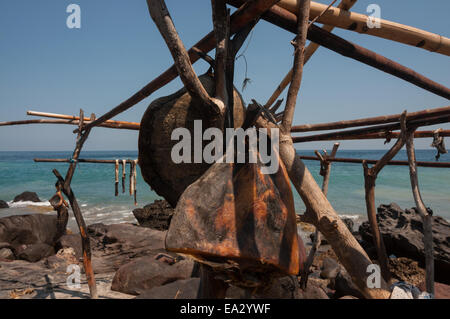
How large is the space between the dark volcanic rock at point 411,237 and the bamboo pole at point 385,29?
6019 mm

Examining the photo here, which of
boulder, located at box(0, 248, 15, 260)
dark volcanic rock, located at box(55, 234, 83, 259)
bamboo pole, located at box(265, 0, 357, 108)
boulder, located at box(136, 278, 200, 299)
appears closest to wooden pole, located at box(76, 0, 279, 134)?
bamboo pole, located at box(265, 0, 357, 108)

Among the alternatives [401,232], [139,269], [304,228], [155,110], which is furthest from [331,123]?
[304,228]

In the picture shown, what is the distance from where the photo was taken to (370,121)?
Result: 2.88 metres

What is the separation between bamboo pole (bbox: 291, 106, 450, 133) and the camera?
2.32 metres

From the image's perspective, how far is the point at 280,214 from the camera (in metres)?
1.34

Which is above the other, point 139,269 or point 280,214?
point 280,214

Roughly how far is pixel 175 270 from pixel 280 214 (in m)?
4.60

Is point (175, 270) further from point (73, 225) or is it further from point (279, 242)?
point (73, 225)

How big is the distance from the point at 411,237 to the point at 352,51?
23.4 feet

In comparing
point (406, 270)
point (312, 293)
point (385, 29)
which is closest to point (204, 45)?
point (385, 29)

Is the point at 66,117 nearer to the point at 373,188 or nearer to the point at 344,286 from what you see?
the point at 373,188

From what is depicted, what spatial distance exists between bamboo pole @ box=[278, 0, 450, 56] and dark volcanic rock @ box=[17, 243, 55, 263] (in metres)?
9.30

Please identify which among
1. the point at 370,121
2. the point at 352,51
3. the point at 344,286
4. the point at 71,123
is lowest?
the point at 344,286

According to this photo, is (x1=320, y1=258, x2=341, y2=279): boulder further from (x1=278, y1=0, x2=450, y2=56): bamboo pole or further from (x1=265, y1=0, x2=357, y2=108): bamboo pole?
(x1=278, y1=0, x2=450, y2=56): bamboo pole
